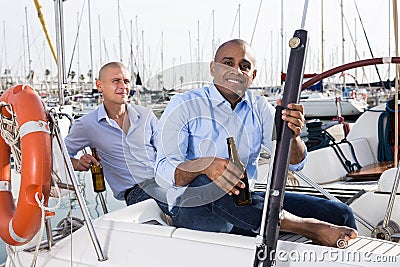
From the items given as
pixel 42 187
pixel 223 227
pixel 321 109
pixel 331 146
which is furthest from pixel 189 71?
pixel 321 109

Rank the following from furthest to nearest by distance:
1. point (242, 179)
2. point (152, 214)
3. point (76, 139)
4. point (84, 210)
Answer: point (76, 139), point (152, 214), point (84, 210), point (242, 179)

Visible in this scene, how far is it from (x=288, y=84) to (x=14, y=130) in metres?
1.24

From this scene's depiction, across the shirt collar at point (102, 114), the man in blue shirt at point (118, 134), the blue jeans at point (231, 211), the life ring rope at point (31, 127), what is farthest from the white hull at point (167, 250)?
the shirt collar at point (102, 114)

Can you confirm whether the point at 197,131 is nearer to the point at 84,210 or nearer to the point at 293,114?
the point at 84,210

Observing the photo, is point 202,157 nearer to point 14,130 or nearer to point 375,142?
point 14,130

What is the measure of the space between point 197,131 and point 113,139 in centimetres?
107

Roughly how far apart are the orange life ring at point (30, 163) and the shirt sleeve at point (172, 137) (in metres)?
0.44

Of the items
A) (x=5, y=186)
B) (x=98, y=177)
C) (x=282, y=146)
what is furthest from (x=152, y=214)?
(x=282, y=146)

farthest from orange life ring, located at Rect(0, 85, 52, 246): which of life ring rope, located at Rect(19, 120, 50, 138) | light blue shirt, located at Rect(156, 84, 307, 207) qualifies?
light blue shirt, located at Rect(156, 84, 307, 207)

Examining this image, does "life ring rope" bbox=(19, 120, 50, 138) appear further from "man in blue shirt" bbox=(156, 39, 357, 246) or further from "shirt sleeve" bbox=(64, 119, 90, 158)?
"shirt sleeve" bbox=(64, 119, 90, 158)

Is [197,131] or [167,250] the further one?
[197,131]

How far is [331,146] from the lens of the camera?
4461mm

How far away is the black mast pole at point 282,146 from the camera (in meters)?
1.49

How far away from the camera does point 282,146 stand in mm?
1505
